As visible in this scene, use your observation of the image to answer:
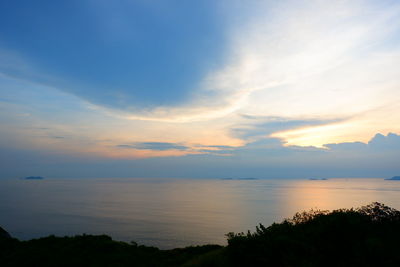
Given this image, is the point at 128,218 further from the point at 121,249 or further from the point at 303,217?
the point at 303,217

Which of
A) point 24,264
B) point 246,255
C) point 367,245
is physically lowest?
point 24,264

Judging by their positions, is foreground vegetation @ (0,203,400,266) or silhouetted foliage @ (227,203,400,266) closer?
silhouetted foliage @ (227,203,400,266)

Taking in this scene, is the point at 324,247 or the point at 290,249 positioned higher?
the point at 324,247

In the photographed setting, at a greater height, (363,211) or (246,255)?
(363,211)

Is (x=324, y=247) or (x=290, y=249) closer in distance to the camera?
(x=324, y=247)

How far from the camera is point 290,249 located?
15.5 m

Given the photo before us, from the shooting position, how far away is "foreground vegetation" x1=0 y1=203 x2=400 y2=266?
14258mm

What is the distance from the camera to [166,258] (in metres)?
25.4

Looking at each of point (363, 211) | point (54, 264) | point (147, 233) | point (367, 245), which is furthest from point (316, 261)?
point (147, 233)

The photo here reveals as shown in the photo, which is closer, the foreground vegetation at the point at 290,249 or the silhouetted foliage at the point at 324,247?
the silhouetted foliage at the point at 324,247

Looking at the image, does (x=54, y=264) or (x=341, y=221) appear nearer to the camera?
(x=341, y=221)

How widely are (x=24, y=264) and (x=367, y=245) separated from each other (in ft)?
85.6

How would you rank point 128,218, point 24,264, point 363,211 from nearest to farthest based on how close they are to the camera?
point 363,211 → point 24,264 → point 128,218

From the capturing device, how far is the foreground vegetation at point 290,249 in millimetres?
14258
